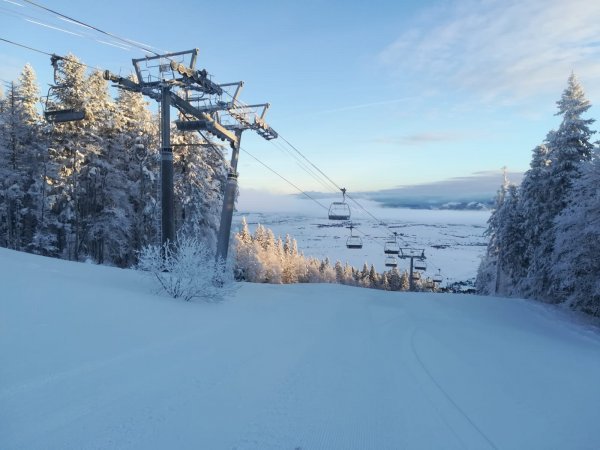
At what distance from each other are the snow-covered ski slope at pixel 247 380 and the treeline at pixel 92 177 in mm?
18324

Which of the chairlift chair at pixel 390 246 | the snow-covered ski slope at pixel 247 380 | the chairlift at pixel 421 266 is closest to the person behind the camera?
the snow-covered ski slope at pixel 247 380

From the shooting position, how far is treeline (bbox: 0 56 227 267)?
2644 cm

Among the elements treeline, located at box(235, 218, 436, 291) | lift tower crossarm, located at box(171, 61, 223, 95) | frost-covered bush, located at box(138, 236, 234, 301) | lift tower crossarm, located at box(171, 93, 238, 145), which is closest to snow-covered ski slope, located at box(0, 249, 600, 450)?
frost-covered bush, located at box(138, 236, 234, 301)

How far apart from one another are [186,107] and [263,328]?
1048cm

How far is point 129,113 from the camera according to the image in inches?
1225

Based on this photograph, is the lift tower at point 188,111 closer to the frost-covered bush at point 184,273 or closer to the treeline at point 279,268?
the frost-covered bush at point 184,273

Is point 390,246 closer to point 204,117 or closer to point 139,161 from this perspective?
point 204,117

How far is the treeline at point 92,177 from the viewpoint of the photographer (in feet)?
86.7

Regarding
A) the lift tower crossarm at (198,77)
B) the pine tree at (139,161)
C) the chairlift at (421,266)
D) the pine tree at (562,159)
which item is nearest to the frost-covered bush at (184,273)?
the lift tower crossarm at (198,77)

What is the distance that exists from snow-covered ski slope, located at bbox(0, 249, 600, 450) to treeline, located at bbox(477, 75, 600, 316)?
394 inches

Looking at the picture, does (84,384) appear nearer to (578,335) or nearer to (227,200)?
(227,200)

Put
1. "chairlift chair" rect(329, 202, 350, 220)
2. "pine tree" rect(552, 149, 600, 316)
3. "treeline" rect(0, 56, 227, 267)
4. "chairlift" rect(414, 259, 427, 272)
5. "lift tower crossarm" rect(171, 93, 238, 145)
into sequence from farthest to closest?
"chairlift" rect(414, 259, 427, 272)
"treeline" rect(0, 56, 227, 267)
"chairlift chair" rect(329, 202, 350, 220)
"pine tree" rect(552, 149, 600, 316)
"lift tower crossarm" rect(171, 93, 238, 145)

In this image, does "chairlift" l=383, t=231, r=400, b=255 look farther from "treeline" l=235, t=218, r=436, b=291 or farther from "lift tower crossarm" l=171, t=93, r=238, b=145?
"lift tower crossarm" l=171, t=93, r=238, b=145

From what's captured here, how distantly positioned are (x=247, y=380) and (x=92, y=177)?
27982 mm
